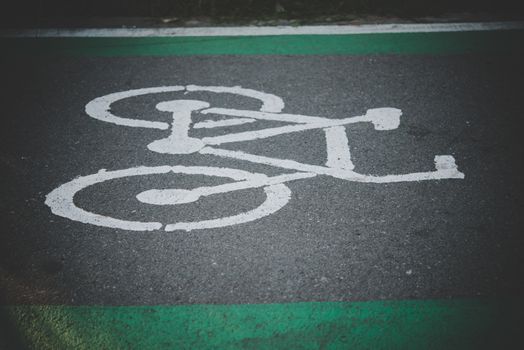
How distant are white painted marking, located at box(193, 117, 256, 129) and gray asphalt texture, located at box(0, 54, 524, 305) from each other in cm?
10

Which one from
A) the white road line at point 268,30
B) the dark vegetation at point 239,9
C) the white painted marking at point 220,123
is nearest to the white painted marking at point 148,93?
the white painted marking at point 220,123

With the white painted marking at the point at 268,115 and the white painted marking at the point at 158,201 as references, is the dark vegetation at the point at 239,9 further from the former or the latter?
the white painted marking at the point at 158,201

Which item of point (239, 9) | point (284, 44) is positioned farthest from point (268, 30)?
point (239, 9)

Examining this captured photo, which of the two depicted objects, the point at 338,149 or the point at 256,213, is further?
the point at 338,149

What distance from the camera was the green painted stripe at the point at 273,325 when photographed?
227cm

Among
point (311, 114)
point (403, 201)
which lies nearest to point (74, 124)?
point (311, 114)

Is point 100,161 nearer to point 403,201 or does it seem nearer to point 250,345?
point 250,345

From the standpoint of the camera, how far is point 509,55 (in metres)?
5.07

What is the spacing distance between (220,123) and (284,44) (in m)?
1.92

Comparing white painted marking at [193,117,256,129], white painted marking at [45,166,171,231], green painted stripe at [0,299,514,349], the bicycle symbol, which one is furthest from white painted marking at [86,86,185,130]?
green painted stripe at [0,299,514,349]

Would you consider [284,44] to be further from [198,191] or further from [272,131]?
[198,191]

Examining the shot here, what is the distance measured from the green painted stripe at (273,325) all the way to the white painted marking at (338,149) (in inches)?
51.7

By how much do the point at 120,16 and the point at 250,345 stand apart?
5.37 m

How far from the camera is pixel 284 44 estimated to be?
545cm
